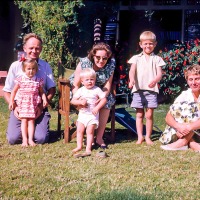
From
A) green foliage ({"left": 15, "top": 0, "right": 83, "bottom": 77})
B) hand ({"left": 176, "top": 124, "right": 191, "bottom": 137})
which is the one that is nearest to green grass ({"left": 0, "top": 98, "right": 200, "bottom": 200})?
hand ({"left": 176, "top": 124, "right": 191, "bottom": 137})

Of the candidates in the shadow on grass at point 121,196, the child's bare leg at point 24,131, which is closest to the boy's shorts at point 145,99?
the child's bare leg at point 24,131

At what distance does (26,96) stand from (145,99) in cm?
155

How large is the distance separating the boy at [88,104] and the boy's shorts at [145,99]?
1.99 feet

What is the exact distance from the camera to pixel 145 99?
6086 mm

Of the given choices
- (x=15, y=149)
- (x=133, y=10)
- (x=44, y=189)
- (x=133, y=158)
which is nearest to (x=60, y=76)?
(x=15, y=149)

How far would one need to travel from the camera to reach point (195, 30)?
11.4 metres

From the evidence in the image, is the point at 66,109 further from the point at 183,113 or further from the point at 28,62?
the point at 183,113

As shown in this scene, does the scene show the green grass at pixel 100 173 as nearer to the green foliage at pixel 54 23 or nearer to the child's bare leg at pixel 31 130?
the child's bare leg at pixel 31 130

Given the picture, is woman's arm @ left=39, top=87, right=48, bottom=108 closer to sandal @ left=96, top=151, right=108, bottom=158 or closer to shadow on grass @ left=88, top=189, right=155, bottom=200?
sandal @ left=96, top=151, right=108, bottom=158

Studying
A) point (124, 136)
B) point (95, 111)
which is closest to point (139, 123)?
point (124, 136)

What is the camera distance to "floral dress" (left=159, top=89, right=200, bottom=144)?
221 inches

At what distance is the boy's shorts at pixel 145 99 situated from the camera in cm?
605

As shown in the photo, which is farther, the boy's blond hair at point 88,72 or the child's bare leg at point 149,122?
the child's bare leg at point 149,122

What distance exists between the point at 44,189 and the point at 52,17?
16.4ft
